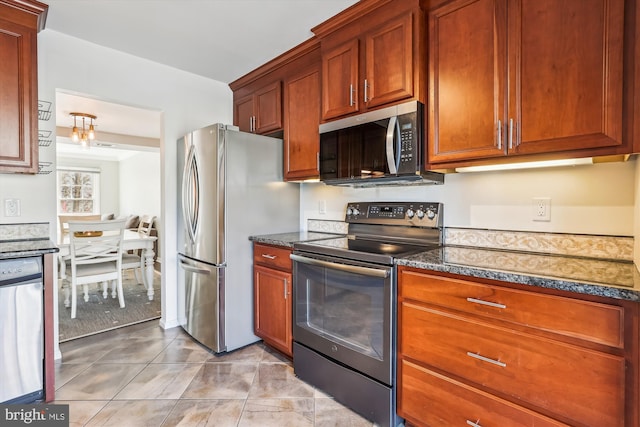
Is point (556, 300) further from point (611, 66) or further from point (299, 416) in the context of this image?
point (299, 416)

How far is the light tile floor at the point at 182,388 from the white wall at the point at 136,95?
581 millimetres

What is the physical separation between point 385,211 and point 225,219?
1.18m

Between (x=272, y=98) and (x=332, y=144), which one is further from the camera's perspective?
(x=272, y=98)

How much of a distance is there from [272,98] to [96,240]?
2.37 m

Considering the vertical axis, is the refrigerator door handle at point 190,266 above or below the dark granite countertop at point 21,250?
below

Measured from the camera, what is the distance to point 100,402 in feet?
6.06

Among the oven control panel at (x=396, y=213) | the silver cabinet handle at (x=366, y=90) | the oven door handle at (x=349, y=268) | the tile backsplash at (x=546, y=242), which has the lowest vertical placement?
the oven door handle at (x=349, y=268)

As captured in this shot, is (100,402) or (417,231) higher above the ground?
(417,231)

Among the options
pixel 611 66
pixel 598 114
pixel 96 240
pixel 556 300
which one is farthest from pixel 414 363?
pixel 96 240

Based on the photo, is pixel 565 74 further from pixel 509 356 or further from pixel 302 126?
pixel 302 126

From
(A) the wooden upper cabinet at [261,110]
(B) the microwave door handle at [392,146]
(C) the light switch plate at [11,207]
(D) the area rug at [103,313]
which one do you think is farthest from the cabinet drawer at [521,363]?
(D) the area rug at [103,313]

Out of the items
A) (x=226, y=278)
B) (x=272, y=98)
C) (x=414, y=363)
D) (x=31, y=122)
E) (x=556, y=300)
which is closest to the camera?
(x=556, y=300)

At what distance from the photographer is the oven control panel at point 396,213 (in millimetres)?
2014

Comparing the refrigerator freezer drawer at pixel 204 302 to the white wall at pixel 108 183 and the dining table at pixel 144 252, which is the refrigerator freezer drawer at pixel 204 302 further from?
the white wall at pixel 108 183
